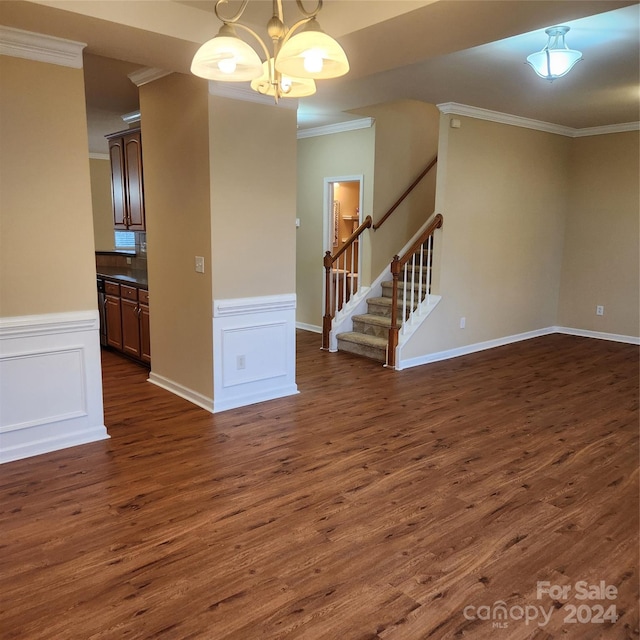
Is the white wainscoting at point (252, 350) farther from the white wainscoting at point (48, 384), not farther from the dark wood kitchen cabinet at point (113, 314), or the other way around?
the dark wood kitchen cabinet at point (113, 314)

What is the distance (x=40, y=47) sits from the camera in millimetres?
3066

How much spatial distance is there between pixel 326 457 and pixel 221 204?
199 centimetres

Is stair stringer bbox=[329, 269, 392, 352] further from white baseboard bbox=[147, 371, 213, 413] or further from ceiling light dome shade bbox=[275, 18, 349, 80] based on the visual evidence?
ceiling light dome shade bbox=[275, 18, 349, 80]

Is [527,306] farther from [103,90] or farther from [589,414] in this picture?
[103,90]

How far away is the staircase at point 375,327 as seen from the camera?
5852 millimetres

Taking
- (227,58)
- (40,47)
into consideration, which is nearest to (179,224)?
(40,47)

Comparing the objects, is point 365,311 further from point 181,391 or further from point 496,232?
point 181,391

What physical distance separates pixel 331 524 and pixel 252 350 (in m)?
1.99

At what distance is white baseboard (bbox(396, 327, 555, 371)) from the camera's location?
5.66 meters

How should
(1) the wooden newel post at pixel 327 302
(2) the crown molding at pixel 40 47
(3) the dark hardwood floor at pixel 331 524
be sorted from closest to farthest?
(3) the dark hardwood floor at pixel 331 524, (2) the crown molding at pixel 40 47, (1) the wooden newel post at pixel 327 302

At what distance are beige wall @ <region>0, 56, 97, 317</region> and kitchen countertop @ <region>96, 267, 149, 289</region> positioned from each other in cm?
179

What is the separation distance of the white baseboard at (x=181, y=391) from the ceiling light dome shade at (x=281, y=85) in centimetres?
250

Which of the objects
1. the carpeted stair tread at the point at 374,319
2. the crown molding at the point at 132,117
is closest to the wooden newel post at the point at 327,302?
the carpeted stair tread at the point at 374,319

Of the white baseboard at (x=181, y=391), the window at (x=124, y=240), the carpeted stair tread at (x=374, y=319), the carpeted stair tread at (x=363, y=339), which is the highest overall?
the window at (x=124, y=240)
